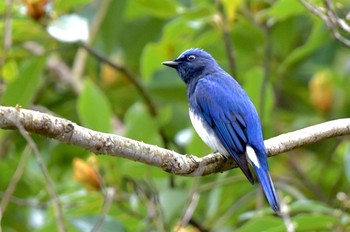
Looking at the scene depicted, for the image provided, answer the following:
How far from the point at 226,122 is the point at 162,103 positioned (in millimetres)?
1798

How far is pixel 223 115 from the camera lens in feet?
17.2

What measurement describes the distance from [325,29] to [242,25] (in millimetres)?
685

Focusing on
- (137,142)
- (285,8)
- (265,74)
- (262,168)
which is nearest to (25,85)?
(265,74)

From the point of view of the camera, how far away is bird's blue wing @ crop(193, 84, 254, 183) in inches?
190

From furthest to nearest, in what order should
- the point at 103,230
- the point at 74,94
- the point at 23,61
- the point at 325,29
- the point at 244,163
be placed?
the point at 74,94 < the point at 23,61 < the point at 325,29 < the point at 103,230 < the point at 244,163

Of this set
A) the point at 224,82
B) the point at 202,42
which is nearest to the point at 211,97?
the point at 224,82

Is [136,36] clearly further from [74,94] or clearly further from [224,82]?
[224,82]

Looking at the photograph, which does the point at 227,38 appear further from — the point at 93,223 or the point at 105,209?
the point at 105,209

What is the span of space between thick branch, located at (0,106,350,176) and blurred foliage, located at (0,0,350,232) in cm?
47

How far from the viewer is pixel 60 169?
6.80 metres

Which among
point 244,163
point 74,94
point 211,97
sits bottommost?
point 244,163

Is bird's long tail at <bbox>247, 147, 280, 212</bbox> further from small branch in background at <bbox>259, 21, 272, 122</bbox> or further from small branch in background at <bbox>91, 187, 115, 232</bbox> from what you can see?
small branch in background at <bbox>259, 21, 272, 122</bbox>

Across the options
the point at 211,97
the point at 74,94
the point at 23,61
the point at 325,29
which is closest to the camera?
the point at 211,97

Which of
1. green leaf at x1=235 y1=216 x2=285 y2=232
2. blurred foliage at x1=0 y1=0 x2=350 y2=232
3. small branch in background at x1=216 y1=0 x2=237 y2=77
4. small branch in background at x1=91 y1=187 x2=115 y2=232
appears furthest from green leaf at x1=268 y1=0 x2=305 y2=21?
small branch in background at x1=91 y1=187 x2=115 y2=232
